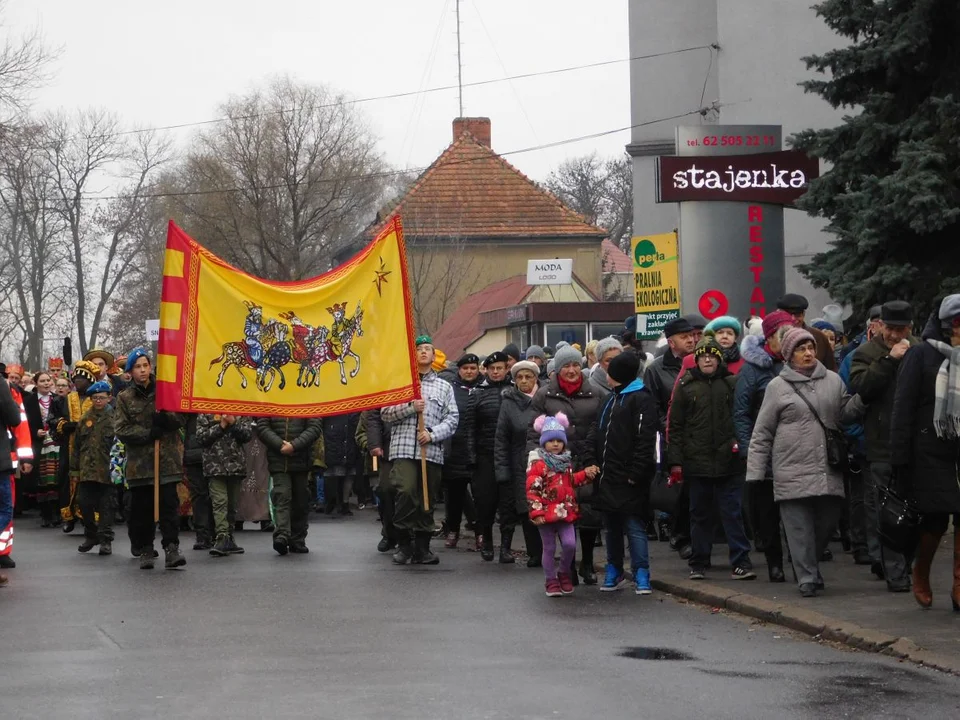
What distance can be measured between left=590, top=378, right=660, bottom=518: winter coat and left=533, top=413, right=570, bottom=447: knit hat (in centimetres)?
36

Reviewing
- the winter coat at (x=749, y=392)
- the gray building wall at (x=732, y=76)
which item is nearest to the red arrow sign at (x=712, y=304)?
the gray building wall at (x=732, y=76)

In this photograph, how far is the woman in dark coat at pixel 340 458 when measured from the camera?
23969mm

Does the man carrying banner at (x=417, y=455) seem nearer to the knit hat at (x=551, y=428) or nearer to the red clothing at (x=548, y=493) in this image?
the knit hat at (x=551, y=428)

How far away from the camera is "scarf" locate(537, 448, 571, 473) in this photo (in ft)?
43.4

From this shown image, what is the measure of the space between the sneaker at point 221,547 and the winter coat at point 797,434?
6.33 metres

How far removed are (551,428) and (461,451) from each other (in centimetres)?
448

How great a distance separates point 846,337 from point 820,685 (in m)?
8.95

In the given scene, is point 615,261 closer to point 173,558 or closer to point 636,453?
point 173,558

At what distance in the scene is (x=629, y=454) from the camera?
1319cm

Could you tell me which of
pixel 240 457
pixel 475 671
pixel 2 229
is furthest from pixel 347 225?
pixel 475 671

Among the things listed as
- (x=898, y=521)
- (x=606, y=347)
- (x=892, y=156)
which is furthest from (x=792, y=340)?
(x=892, y=156)

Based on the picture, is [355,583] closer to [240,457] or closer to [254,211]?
[240,457]

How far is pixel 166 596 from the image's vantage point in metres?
13.4

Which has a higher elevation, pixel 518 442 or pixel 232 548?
pixel 518 442
